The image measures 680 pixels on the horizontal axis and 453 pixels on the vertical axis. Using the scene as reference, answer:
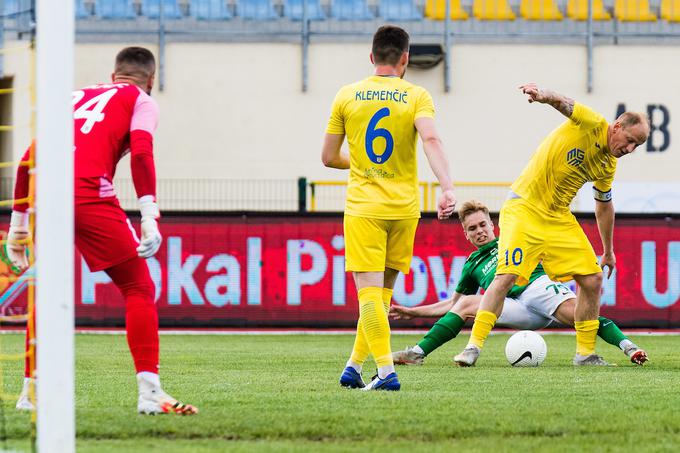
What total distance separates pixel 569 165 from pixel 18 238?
4464mm

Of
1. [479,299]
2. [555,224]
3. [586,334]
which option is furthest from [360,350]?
[479,299]

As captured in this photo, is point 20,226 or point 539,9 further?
point 539,9

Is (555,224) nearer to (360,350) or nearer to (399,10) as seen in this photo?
(360,350)

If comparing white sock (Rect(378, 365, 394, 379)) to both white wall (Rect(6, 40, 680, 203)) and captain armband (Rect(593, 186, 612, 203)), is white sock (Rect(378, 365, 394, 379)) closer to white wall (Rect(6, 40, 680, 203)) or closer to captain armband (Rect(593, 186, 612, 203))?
captain armband (Rect(593, 186, 612, 203))

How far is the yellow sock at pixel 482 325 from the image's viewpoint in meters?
9.27

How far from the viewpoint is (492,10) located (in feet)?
88.1

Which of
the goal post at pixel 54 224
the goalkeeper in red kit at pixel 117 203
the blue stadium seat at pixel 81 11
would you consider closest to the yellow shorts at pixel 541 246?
the goalkeeper in red kit at pixel 117 203

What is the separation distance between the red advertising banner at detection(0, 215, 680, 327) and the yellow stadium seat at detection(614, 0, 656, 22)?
36.9ft

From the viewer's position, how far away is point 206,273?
16969mm

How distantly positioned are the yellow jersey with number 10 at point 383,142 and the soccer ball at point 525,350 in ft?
8.25

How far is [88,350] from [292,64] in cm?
1571

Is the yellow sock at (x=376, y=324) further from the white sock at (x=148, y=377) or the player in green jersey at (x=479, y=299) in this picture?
the player in green jersey at (x=479, y=299)

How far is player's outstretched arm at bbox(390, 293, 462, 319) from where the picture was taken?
9.47 meters

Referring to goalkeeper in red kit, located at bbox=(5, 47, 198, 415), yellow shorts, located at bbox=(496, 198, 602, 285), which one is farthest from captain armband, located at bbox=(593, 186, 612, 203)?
goalkeeper in red kit, located at bbox=(5, 47, 198, 415)
